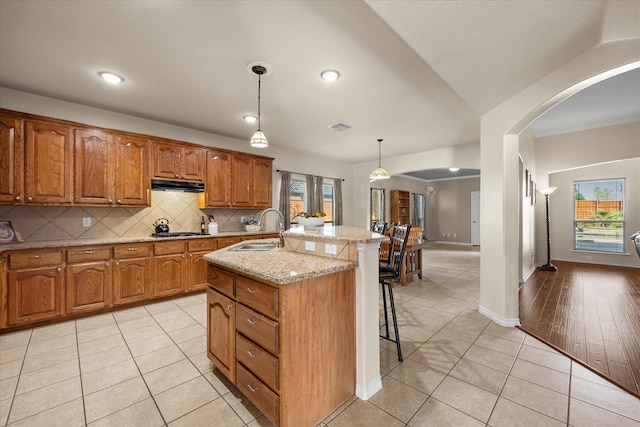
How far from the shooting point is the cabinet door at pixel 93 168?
3.30 meters

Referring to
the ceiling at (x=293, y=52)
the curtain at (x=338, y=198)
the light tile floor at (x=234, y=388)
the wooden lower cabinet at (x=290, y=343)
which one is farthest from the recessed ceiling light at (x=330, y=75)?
the curtain at (x=338, y=198)

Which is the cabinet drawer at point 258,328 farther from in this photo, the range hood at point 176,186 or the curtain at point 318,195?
the curtain at point 318,195

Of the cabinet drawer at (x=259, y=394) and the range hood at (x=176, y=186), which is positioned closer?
the cabinet drawer at (x=259, y=394)

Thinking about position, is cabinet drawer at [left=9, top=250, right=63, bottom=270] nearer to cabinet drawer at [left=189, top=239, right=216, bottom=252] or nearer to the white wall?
cabinet drawer at [left=189, top=239, right=216, bottom=252]

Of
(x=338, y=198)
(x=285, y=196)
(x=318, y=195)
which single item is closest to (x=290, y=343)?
(x=285, y=196)

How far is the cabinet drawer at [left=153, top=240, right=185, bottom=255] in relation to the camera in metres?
3.68

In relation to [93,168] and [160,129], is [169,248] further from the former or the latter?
[160,129]

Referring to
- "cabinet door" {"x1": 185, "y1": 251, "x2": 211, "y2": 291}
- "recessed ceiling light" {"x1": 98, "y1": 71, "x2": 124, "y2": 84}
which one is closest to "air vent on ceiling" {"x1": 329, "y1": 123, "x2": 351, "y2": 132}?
"recessed ceiling light" {"x1": 98, "y1": 71, "x2": 124, "y2": 84}

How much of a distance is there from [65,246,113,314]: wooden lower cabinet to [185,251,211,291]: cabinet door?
0.93 m

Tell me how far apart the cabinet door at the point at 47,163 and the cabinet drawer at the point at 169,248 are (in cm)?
113

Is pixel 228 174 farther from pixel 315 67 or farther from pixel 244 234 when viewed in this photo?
pixel 315 67

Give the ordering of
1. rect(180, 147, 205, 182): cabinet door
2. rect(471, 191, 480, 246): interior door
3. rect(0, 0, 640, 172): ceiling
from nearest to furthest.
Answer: rect(0, 0, 640, 172): ceiling < rect(180, 147, 205, 182): cabinet door < rect(471, 191, 480, 246): interior door

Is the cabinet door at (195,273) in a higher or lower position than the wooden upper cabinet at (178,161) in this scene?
lower

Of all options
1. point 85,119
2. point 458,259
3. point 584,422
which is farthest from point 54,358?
point 458,259
